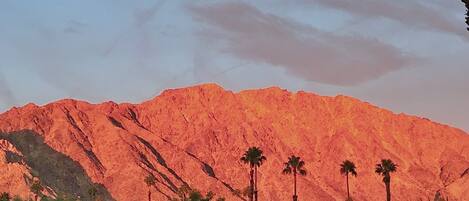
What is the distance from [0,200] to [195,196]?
1850 inches

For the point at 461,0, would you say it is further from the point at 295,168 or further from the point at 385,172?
the point at 295,168

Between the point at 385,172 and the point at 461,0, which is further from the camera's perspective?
the point at 385,172

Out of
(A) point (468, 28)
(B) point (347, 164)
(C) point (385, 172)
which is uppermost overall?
(B) point (347, 164)

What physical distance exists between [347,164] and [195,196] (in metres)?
Result: 52.1

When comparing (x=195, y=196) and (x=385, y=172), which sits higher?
(x=195, y=196)

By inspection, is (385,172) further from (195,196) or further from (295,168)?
(195,196)

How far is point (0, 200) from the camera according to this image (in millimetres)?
170500

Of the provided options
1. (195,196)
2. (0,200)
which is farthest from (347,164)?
(0,200)

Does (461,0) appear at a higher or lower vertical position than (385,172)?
lower

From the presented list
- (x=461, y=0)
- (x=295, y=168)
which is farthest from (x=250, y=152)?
(x=461, y=0)

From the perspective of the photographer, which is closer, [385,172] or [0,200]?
[385,172]

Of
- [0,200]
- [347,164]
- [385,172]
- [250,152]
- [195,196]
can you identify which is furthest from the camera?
[195,196]

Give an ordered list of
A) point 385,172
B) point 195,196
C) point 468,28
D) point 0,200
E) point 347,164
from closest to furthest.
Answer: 1. point 468,28
2. point 385,172
3. point 347,164
4. point 0,200
5. point 195,196

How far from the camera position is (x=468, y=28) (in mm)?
27984
